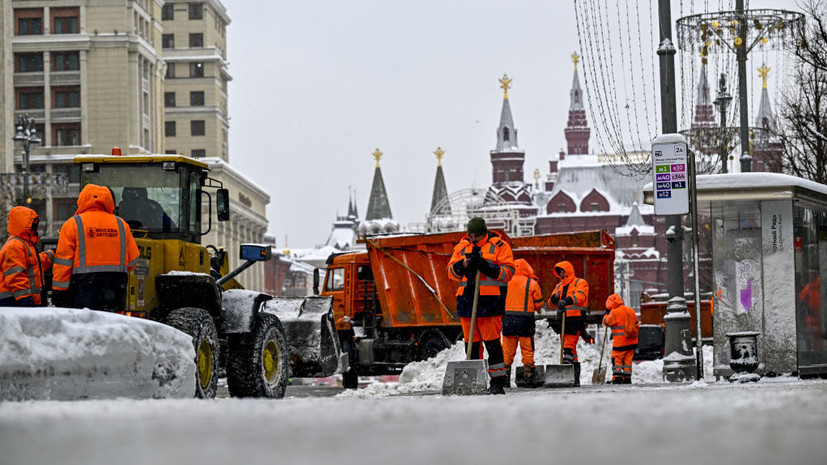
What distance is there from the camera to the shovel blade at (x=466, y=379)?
39.2 ft

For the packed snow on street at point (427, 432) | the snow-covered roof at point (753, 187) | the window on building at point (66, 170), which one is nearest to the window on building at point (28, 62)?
the window on building at point (66, 170)

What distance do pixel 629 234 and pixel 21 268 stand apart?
173 metres

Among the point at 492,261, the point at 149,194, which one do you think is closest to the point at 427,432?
the point at 492,261

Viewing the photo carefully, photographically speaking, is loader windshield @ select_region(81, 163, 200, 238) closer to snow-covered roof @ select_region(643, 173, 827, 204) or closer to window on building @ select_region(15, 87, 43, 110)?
snow-covered roof @ select_region(643, 173, 827, 204)

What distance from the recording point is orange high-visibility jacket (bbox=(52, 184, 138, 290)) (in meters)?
10.8

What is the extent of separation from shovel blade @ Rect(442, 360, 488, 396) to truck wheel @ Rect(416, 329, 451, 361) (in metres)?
10.4

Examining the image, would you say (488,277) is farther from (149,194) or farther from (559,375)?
(559,375)

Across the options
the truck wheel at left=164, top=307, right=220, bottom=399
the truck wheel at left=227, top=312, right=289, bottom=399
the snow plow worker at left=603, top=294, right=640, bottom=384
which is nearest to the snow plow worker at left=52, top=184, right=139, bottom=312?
the truck wheel at left=164, top=307, right=220, bottom=399

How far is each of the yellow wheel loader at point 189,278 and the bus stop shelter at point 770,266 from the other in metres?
6.08

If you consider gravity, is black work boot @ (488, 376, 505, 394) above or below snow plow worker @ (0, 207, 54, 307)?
below

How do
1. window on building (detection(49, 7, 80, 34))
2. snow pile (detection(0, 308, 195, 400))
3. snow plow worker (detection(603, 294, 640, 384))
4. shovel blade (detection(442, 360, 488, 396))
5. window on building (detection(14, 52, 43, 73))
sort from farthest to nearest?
1. window on building (detection(49, 7, 80, 34))
2. window on building (detection(14, 52, 43, 73))
3. snow plow worker (detection(603, 294, 640, 384))
4. shovel blade (detection(442, 360, 488, 396))
5. snow pile (detection(0, 308, 195, 400))

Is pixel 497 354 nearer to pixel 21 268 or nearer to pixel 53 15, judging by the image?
pixel 21 268

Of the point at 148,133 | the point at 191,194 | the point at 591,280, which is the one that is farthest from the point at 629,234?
the point at 191,194

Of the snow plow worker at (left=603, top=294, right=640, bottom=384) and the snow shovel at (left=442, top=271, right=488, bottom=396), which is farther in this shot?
the snow plow worker at (left=603, top=294, right=640, bottom=384)
